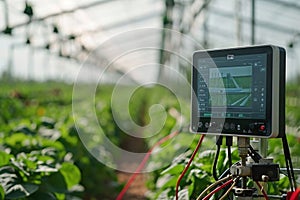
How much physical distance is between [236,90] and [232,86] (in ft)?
0.08

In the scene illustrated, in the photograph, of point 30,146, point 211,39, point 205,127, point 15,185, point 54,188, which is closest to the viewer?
point 205,127

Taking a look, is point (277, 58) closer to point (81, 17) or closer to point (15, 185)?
point (15, 185)

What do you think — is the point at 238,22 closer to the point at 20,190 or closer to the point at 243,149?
the point at 20,190

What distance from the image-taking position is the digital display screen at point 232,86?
2195 mm

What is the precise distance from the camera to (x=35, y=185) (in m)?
3.69

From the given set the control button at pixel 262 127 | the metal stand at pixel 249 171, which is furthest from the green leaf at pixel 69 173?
the control button at pixel 262 127

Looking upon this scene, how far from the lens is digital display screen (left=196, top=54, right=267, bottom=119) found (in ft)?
7.20

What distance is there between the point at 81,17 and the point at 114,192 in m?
9.18

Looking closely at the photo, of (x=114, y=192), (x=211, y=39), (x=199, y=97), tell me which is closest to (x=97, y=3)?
(x=211, y=39)

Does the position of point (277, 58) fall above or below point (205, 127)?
above

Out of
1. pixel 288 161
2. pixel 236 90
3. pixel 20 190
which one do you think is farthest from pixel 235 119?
pixel 20 190

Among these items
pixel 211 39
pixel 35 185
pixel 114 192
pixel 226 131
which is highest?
pixel 211 39

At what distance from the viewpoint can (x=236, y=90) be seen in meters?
2.30

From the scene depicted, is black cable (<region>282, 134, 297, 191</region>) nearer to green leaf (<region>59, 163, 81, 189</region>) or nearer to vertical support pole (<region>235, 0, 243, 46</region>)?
green leaf (<region>59, 163, 81, 189</region>)
